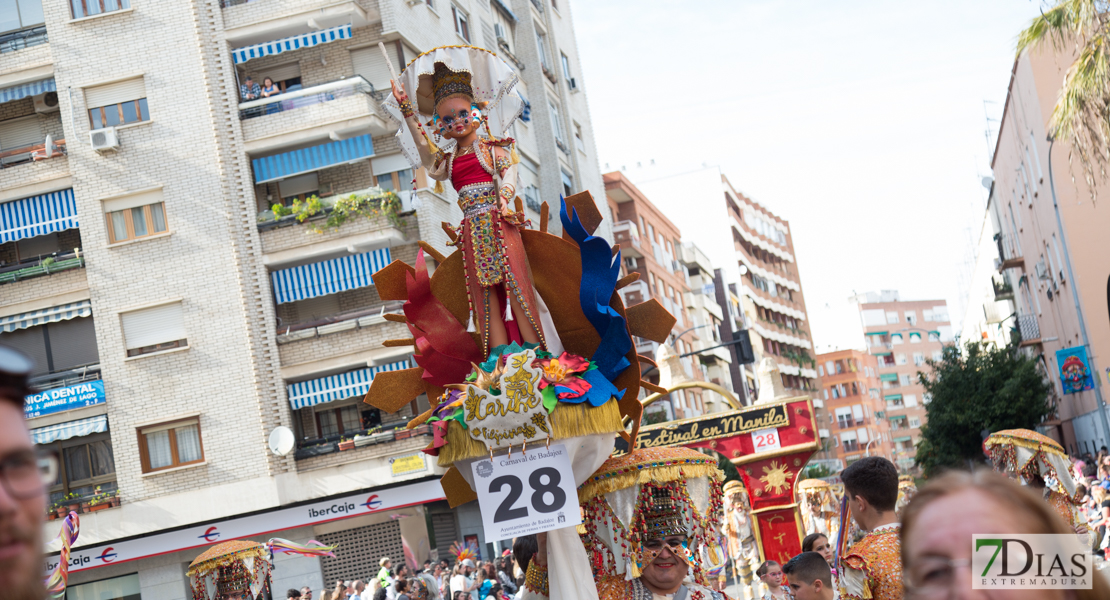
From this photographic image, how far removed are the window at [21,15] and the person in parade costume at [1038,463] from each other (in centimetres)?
2733

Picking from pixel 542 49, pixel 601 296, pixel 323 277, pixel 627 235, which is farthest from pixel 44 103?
pixel 601 296

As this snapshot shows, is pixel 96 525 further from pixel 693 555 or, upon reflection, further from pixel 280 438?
pixel 693 555

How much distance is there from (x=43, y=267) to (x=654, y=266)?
3020cm

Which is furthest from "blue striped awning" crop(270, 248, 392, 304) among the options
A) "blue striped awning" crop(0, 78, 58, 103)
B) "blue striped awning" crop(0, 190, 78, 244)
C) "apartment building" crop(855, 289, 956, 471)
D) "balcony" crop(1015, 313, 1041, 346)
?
"apartment building" crop(855, 289, 956, 471)

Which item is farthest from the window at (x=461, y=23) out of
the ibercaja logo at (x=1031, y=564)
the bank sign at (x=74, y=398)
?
the ibercaja logo at (x=1031, y=564)

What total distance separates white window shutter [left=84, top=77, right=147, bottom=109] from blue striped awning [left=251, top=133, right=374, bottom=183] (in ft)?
12.0

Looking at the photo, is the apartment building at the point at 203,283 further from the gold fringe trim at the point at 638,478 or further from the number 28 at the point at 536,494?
the number 28 at the point at 536,494

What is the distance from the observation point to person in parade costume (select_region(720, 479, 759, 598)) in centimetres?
1794

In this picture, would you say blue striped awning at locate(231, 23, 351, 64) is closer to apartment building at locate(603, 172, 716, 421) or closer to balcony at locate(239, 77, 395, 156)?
balcony at locate(239, 77, 395, 156)

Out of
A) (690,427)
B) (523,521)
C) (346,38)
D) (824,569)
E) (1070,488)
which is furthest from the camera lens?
(346,38)

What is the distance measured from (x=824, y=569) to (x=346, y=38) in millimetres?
24443

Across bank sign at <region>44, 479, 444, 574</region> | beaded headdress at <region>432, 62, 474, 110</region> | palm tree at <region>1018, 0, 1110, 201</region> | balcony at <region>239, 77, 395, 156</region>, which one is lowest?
bank sign at <region>44, 479, 444, 574</region>

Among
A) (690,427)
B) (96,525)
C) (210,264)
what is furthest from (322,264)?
(690,427)

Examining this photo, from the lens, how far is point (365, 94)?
2773cm
